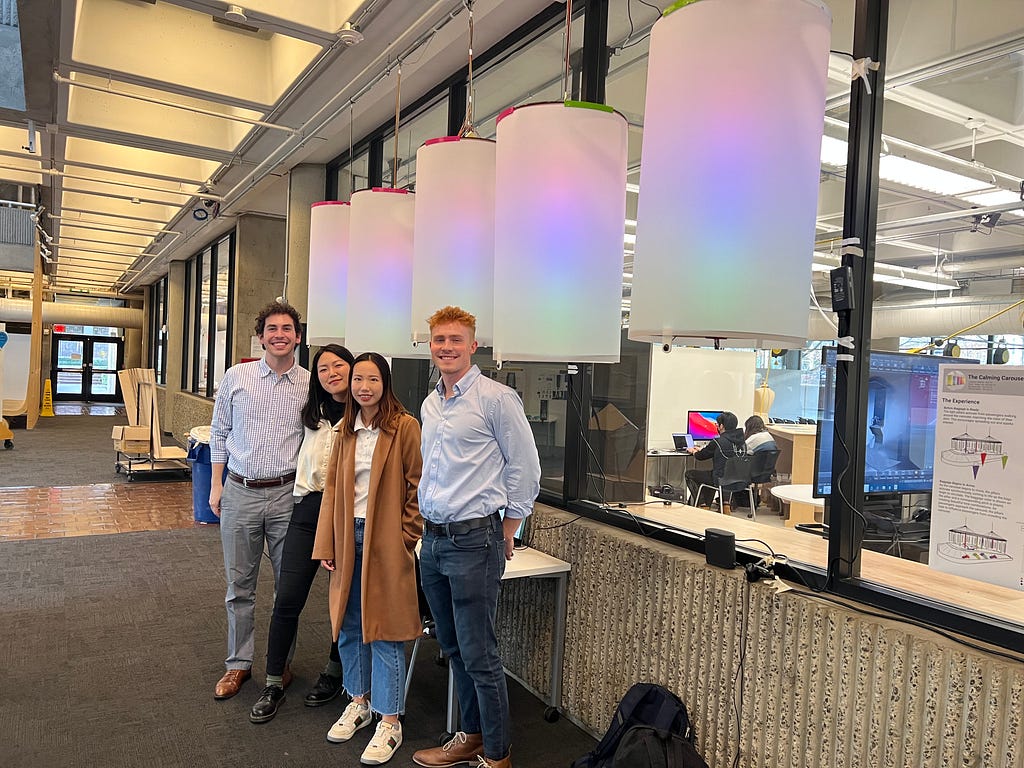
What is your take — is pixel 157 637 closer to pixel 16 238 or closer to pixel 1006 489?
pixel 1006 489

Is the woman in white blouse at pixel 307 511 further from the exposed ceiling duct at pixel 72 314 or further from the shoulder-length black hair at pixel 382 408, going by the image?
the exposed ceiling duct at pixel 72 314

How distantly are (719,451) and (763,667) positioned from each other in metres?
0.85

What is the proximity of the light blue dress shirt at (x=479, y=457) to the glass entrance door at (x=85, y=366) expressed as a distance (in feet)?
84.6

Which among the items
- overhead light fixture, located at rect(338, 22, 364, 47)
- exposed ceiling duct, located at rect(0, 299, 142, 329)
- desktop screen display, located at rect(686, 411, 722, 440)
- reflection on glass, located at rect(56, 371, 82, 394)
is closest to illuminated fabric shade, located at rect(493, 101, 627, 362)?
desktop screen display, located at rect(686, 411, 722, 440)

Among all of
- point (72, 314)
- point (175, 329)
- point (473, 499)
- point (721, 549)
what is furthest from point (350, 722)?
point (72, 314)

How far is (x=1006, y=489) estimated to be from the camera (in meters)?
1.87

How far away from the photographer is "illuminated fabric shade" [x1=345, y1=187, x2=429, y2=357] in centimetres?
284

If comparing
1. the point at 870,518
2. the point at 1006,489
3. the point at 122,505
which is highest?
the point at 1006,489

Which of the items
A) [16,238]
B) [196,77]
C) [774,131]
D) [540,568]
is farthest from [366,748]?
[16,238]

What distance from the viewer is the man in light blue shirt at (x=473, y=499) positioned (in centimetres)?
251

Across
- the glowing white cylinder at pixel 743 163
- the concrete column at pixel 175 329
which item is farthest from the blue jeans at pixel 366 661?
the concrete column at pixel 175 329

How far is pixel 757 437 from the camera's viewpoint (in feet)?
8.88

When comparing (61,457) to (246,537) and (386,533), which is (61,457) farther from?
(386,533)

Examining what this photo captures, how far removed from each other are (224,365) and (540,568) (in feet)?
25.4
